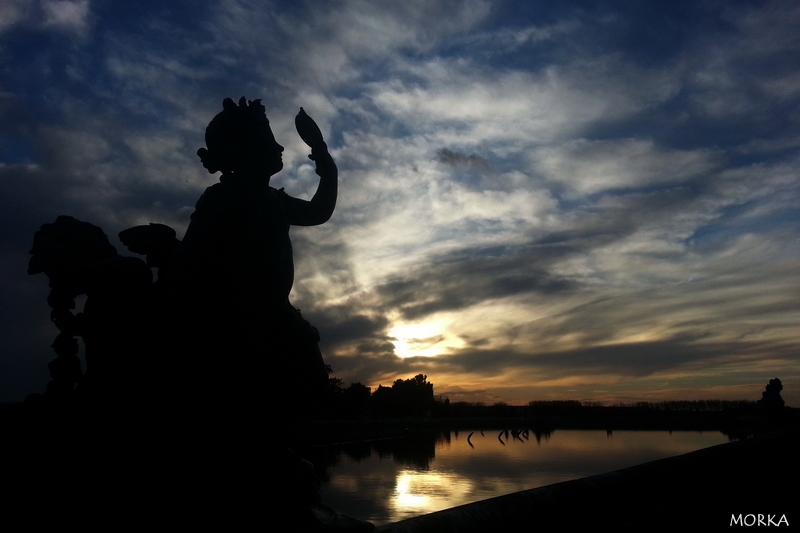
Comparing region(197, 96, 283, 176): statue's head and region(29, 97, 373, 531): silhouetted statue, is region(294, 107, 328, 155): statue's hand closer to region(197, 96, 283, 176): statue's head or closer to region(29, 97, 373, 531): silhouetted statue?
region(197, 96, 283, 176): statue's head

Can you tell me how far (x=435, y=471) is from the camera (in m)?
28.5

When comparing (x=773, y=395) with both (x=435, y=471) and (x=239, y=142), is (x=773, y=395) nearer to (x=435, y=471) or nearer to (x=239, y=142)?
(x=435, y=471)

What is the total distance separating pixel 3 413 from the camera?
2572 millimetres

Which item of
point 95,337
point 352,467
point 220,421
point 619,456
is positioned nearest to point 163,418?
point 220,421

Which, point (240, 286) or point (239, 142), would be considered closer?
point (240, 286)

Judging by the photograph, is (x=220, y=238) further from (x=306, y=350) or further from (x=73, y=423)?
(x=73, y=423)

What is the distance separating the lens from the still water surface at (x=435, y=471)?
758 inches

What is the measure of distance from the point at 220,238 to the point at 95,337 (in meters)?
0.69

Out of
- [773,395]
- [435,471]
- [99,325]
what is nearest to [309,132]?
[99,325]

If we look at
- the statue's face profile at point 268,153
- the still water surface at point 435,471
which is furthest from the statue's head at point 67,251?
the still water surface at point 435,471

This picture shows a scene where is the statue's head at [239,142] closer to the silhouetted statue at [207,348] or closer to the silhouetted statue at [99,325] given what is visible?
the silhouetted statue at [207,348]

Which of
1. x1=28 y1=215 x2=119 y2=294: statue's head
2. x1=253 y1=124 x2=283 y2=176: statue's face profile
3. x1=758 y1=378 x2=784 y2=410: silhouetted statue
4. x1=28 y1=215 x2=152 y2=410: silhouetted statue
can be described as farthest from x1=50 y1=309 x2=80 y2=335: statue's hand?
x1=758 y1=378 x2=784 y2=410: silhouetted statue

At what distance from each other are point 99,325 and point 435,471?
27.6 meters

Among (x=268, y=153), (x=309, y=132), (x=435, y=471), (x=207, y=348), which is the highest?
(x=309, y=132)
